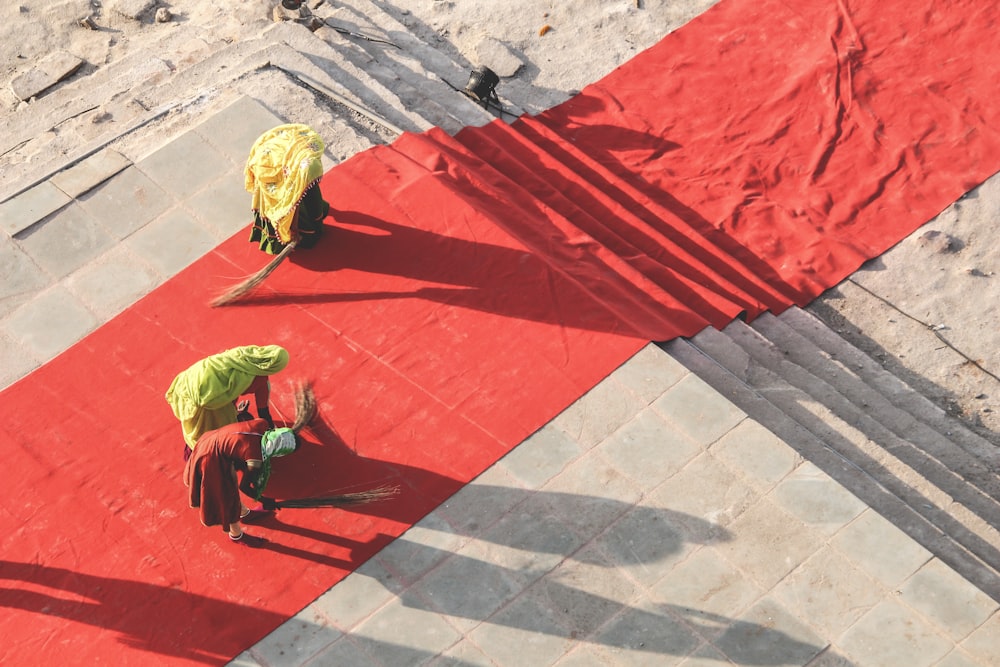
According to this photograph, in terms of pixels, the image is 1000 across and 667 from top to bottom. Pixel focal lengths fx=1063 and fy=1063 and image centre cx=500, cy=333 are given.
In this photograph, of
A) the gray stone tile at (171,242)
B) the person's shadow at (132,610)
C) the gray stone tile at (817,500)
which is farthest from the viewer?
the gray stone tile at (171,242)

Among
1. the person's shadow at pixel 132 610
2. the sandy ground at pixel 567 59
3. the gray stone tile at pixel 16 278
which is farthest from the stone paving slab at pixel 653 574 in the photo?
the gray stone tile at pixel 16 278

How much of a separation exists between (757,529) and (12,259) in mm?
6116

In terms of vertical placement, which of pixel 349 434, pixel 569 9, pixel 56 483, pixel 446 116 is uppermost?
pixel 569 9

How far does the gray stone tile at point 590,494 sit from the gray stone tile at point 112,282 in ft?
12.0

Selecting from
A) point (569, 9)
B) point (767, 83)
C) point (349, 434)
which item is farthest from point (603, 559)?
point (569, 9)

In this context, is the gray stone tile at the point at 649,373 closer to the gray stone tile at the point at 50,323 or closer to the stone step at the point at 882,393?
the stone step at the point at 882,393

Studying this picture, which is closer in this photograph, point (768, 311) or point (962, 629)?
point (962, 629)

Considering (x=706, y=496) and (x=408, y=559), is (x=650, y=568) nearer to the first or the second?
(x=706, y=496)

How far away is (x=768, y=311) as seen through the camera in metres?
8.89

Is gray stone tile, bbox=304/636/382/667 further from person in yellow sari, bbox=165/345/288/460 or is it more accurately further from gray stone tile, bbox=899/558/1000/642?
gray stone tile, bbox=899/558/1000/642

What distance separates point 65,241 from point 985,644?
730cm

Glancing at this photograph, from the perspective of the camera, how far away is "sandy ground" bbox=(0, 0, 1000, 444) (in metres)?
9.05

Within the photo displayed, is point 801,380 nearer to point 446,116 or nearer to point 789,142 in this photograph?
point 789,142

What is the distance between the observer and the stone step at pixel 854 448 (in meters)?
6.82
